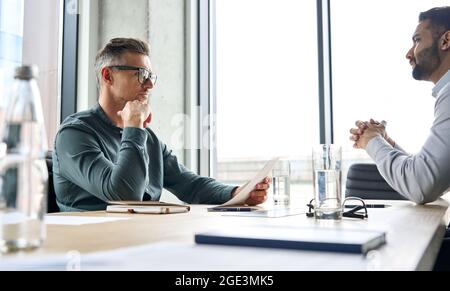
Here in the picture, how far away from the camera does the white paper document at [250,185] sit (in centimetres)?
144

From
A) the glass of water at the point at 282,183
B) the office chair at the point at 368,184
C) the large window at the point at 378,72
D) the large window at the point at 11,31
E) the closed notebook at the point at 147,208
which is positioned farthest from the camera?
the large window at the point at 378,72

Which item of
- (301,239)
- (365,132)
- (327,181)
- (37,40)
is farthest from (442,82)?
(37,40)

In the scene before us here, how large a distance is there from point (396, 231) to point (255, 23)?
316 cm

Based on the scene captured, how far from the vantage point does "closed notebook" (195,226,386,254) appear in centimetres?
55

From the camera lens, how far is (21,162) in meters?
0.55

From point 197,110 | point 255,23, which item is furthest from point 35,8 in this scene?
point 255,23

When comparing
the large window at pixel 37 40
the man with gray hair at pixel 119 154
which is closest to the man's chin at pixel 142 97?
the man with gray hair at pixel 119 154

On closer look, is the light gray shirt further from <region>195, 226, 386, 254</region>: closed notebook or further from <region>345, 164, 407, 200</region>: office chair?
<region>195, 226, 386, 254</region>: closed notebook

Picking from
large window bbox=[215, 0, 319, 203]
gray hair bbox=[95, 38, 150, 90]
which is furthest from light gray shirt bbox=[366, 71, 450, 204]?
Answer: large window bbox=[215, 0, 319, 203]

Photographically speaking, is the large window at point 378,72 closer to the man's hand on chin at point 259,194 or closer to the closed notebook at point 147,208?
the man's hand on chin at point 259,194

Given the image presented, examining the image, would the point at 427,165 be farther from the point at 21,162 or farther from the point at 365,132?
the point at 21,162

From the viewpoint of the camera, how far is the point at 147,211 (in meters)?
1.31

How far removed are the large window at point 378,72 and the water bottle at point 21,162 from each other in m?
2.92
